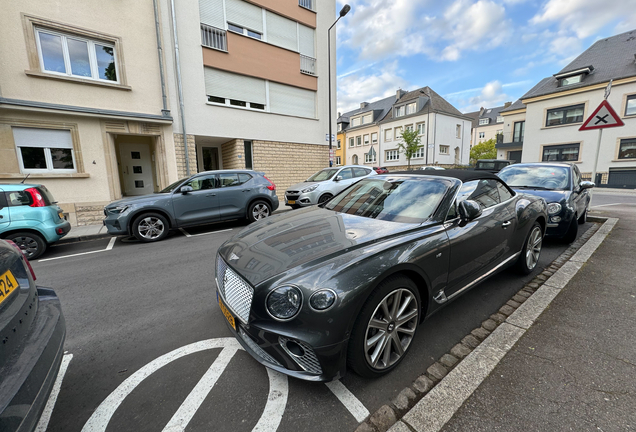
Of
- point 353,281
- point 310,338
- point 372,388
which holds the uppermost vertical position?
point 353,281

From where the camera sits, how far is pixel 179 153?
35.6 ft

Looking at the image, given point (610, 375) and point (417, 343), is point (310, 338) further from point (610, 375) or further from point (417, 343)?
point (610, 375)

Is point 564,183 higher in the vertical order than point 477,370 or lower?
higher

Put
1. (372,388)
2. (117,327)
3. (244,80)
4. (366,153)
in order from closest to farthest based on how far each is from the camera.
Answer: (372,388), (117,327), (244,80), (366,153)

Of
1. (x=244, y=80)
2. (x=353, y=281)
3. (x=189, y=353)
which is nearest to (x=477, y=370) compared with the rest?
(x=353, y=281)

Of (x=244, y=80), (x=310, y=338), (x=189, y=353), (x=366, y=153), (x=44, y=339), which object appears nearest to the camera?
(x=44, y=339)

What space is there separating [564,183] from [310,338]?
252 inches

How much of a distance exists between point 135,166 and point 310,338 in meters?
13.9

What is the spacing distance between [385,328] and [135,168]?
1400 centimetres

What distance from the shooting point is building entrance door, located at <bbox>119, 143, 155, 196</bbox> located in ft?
40.0

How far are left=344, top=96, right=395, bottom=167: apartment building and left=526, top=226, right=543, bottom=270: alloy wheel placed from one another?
37910 mm

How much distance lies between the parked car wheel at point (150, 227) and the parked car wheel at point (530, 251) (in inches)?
278

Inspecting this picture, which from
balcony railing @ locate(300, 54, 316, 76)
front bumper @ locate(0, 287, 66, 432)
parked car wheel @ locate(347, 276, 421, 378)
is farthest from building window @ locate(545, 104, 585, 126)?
front bumper @ locate(0, 287, 66, 432)

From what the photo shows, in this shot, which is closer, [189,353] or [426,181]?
[189,353]
